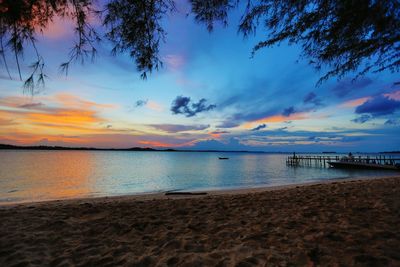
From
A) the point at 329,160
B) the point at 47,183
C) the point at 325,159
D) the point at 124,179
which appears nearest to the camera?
the point at 47,183

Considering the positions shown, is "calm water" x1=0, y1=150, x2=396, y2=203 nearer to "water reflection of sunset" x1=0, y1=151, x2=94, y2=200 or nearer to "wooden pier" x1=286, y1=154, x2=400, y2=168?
"water reflection of sunset" x1=0, y1=151, x2=94, y2=200

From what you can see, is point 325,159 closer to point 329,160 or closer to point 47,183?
point 329,160

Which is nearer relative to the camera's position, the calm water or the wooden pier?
the calm water

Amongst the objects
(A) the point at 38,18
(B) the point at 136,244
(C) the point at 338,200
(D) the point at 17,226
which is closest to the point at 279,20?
(A) the point at 38,18

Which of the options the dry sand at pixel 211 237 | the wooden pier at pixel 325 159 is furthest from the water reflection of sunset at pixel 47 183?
the wooden pier at pixel 325 159

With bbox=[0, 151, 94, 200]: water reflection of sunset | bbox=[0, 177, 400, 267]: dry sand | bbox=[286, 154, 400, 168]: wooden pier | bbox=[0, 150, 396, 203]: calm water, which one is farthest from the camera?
Result: bbox=[286, 154, 400, 168]: wooden pier

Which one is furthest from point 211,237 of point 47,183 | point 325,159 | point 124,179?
point 325,159

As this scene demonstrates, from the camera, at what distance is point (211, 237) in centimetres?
448

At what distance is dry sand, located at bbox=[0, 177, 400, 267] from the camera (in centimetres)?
350

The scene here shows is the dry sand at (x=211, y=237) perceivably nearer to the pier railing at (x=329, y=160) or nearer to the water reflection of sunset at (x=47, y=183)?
the water reflection of sunset at (x=47, y=183)

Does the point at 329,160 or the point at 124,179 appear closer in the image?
the point at 124,179

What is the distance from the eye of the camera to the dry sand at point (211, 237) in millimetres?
3498

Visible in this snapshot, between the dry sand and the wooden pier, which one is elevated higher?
the wooden pier

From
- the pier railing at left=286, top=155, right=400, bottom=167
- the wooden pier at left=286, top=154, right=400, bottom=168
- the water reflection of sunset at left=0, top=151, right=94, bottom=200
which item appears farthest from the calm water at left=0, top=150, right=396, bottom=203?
the wooden pier at left=286, top=154, right=400, bottom=168
